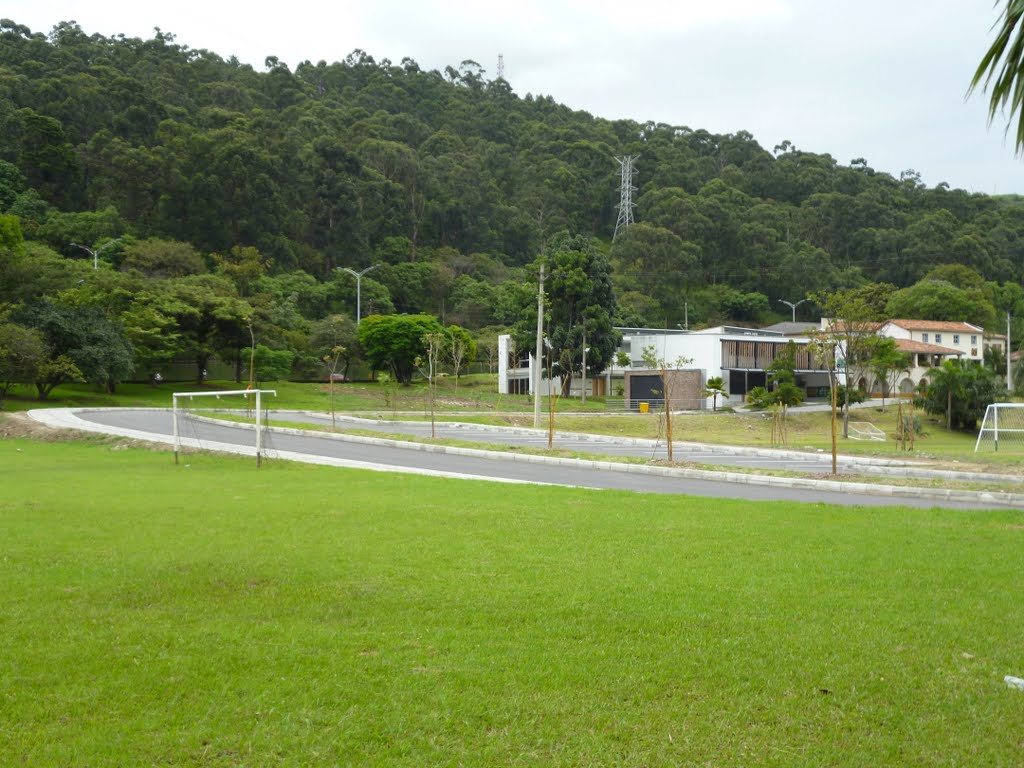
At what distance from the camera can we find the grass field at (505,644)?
4.34 meters

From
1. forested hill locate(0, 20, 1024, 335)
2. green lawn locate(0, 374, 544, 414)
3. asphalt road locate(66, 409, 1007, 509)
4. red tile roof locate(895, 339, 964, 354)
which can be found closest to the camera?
asphalt road locate(66, 409, 1007, 509)

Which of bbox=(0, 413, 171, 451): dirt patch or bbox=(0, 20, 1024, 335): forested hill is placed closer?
bbox=(0, 413, 171, 451): dirt patch

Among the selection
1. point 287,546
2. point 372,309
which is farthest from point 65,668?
point 372,309

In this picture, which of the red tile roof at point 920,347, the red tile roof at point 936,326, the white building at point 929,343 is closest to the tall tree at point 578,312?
the white building at point 929,343

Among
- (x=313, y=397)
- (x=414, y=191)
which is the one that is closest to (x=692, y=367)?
(x=313, y=397)

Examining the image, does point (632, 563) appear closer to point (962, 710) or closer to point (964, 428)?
point (962, 710)

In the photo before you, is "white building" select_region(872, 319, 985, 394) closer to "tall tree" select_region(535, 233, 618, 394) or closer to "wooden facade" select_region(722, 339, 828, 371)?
"wooden facade" select_region(722, 339, 828, 371)

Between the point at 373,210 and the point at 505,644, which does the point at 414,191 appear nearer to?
the point at 373,210

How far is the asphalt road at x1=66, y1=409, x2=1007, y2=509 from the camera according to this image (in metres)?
16.4

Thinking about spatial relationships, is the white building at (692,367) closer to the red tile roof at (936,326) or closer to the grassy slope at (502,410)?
the grassy slope at (502,410)

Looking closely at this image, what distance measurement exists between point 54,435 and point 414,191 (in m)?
72.9

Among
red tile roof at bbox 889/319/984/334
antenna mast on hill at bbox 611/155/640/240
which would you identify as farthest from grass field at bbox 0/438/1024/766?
antenna mast on hill at bbox 611/155/640/240

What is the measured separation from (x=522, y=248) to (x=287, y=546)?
9720 centimetres

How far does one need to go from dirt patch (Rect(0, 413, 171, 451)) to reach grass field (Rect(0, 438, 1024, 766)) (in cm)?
1443
